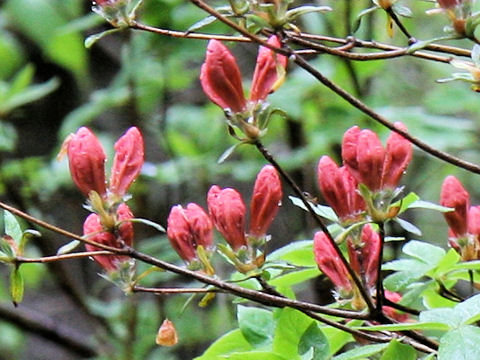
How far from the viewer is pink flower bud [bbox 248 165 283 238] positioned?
85 cm

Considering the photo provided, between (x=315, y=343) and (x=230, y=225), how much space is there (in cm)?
13

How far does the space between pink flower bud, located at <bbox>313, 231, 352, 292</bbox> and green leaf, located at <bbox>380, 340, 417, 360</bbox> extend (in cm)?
12

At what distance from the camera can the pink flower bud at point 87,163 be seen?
2.64 feet

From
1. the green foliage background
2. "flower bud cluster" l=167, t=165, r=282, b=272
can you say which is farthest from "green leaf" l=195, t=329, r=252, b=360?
the green foliage background

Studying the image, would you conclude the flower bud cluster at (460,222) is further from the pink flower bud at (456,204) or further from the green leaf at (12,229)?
the green leaf at (12,229)

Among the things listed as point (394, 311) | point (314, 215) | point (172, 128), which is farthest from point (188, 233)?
point (172, 128)

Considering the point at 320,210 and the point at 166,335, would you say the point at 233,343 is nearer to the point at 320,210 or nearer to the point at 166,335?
the point at 166,335

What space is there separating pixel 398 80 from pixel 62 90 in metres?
1.40

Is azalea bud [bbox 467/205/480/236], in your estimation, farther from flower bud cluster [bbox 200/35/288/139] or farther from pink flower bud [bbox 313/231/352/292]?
flower bud cluster [bbox 200/35/288/139]

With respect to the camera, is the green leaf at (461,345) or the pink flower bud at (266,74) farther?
the pink flower bud at (266,74)

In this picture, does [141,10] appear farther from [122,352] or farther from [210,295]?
[210,295]

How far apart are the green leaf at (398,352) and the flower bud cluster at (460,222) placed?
216mm

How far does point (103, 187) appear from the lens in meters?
0.81

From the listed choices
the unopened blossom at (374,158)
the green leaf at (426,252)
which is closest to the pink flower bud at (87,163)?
the unopened blossom at (374,158)
